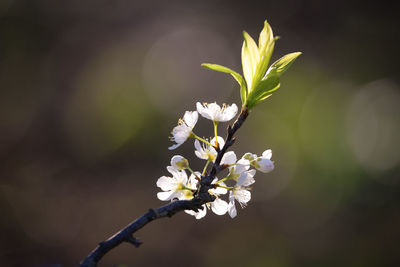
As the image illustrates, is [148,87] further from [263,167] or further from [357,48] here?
[263,167]

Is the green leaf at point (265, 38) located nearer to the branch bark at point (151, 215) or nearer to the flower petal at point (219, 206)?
the branch bark at point (151, 215)

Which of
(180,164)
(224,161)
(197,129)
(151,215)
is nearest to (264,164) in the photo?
(224,161)

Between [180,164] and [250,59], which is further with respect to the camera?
[180,164]

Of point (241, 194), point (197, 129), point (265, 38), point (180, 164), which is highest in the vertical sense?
point (197, 129)

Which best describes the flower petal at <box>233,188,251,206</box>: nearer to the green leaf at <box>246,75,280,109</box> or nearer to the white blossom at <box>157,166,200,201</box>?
the white blossom at <box>157,166,200,201</box>

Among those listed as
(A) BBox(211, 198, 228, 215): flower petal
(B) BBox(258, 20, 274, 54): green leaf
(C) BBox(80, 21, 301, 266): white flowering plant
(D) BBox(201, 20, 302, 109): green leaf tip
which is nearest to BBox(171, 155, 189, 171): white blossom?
(C) BBox(80, 21, 301, 266): white flowering plant

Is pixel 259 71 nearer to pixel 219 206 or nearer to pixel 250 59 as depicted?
pixel 250 59

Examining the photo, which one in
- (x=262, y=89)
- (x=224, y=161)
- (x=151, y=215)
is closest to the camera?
(x=151, y=215)

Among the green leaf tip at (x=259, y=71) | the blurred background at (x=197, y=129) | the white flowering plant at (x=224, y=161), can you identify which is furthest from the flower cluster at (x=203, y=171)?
the blurred background at (x=197, y=129)

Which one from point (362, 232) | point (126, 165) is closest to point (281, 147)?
point (362, 232)
